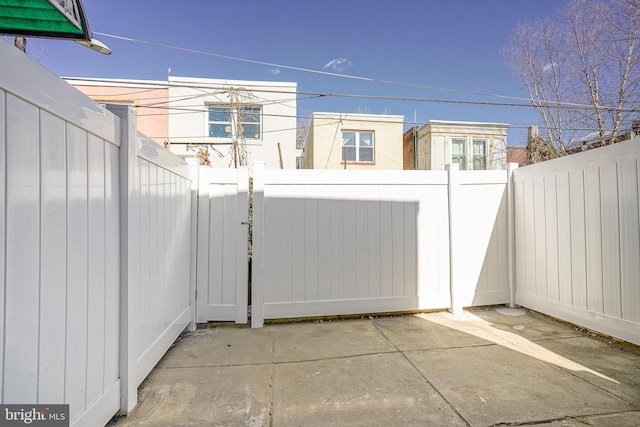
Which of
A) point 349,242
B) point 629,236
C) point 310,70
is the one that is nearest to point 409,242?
point 349,242

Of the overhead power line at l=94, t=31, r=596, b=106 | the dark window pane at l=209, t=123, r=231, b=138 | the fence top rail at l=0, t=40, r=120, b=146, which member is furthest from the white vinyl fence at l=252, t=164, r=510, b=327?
the dark window pane at l=209, t=123, r=231, b=138

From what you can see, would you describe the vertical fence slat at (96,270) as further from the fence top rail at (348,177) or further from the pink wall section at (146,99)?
the pink wall section at (146,99)

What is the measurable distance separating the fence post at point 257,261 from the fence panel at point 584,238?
3.19m

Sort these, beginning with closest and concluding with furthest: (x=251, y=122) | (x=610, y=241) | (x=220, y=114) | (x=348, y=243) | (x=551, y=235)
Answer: (x=610, y=241)
(x=551, y=235)
(x=348, y=243)
(x=220, y=114)
(x=251, y=122)

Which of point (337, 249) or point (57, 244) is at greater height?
point (57, 244)

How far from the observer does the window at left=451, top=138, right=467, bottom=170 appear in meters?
→ 11.4

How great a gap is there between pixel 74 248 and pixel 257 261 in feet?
6.50

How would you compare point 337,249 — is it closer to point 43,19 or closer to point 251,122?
point 43,19

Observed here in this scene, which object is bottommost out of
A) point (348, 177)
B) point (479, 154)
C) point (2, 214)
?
point (2, 214)

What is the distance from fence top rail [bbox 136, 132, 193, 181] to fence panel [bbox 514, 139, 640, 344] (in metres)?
3.90

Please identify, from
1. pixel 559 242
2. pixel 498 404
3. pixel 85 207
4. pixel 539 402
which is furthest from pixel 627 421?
pixel 85 207

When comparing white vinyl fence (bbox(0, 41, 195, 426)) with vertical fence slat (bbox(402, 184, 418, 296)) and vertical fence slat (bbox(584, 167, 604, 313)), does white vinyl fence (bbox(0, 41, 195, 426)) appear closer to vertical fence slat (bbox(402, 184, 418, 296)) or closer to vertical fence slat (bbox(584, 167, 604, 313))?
vertical fence slat (bbox(402, 184, 418, 296))

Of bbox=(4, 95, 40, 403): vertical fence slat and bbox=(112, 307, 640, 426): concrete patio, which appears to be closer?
bbox=(4, 95, 40, 403): vertical fence slat

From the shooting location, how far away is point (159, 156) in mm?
2357
